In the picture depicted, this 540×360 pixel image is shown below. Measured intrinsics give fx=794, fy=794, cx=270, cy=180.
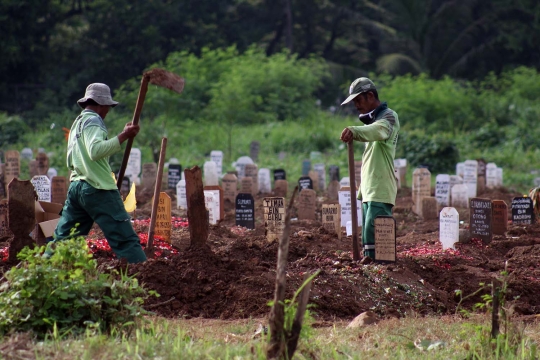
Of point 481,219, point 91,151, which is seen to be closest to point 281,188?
point 481,219

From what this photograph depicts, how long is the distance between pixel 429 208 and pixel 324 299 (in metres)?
4.50

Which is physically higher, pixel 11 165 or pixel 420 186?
pixel 11 165

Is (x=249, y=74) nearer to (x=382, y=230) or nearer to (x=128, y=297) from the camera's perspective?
(x=382, y=230)

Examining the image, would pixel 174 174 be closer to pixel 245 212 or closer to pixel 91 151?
pixel 245 212

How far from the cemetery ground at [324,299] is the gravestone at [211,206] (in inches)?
15.7

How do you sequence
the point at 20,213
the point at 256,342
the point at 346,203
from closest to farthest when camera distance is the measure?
the point at 256,342 < the point at 20,213 < the point at 346,203

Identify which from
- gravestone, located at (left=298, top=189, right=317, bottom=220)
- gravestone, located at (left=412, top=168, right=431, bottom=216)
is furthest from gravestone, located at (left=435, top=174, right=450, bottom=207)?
gravestone, located at (left=298, top=189, right=317, bottom=220)

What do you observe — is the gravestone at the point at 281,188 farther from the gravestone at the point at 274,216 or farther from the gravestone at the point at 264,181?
the gravestone at the point at 274,216

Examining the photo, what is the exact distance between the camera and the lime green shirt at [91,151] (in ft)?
17.9

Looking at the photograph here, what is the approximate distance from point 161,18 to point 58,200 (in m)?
19.2

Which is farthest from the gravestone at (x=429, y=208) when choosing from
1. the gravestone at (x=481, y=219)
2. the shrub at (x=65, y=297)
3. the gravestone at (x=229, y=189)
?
the shrub at (x=65, y=297)

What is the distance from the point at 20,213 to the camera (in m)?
6.02

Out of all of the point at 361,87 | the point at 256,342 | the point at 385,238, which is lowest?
the point at 256,342

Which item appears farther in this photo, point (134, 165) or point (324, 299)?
point (134, 165)
